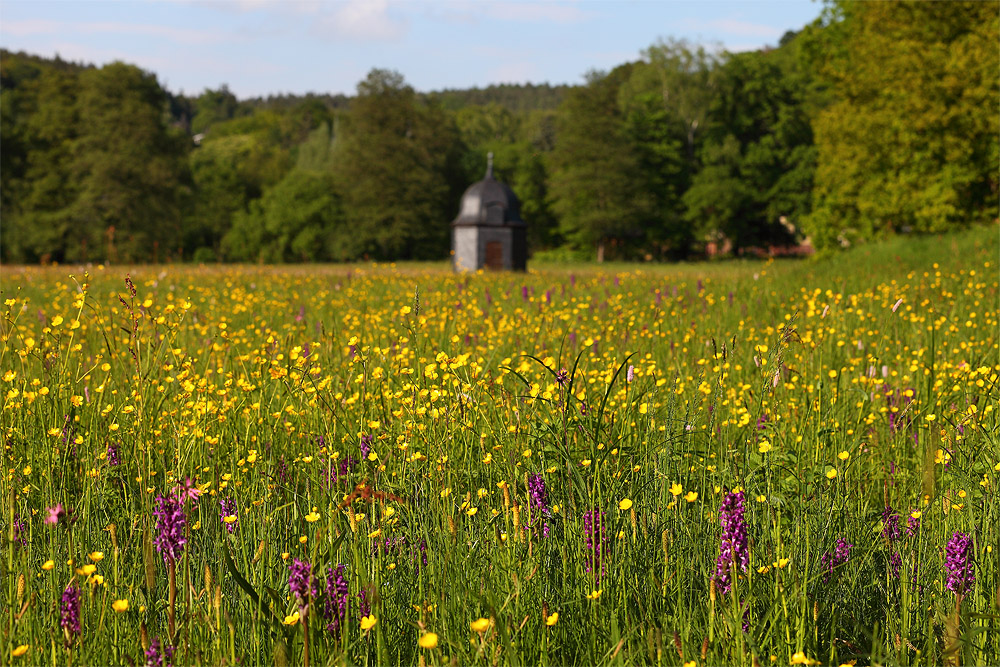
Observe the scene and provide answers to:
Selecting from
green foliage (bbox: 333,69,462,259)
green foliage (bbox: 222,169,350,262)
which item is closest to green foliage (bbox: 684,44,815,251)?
green foliage (bbox: 333,69,462,259)

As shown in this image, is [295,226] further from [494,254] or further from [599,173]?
[494,254]

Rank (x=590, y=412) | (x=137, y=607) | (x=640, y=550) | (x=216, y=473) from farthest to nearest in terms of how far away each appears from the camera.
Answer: (x=216, y=473), (x=590, y=412), (x=640, y=550), (x=137, y=607)

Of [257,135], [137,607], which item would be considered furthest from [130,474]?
[257,135]

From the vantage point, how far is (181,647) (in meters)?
2.07

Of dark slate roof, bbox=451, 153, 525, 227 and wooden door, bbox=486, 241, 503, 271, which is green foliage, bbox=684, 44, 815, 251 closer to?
dark slate roof, bbox=451, 153, 525, 227

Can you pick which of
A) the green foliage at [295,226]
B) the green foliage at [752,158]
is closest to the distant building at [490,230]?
the green foliage at [752,158]

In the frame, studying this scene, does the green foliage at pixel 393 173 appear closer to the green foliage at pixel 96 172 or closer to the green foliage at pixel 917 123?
the green foliage at pixel 96 172

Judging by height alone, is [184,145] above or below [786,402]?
above

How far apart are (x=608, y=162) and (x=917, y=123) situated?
31.0 meters

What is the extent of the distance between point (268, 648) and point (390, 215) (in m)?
55.8

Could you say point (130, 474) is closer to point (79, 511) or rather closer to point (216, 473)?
point (216, 473)

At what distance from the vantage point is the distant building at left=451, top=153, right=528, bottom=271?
100ft

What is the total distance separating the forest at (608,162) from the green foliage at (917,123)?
0.08 meters

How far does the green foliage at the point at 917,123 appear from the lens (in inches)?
931
